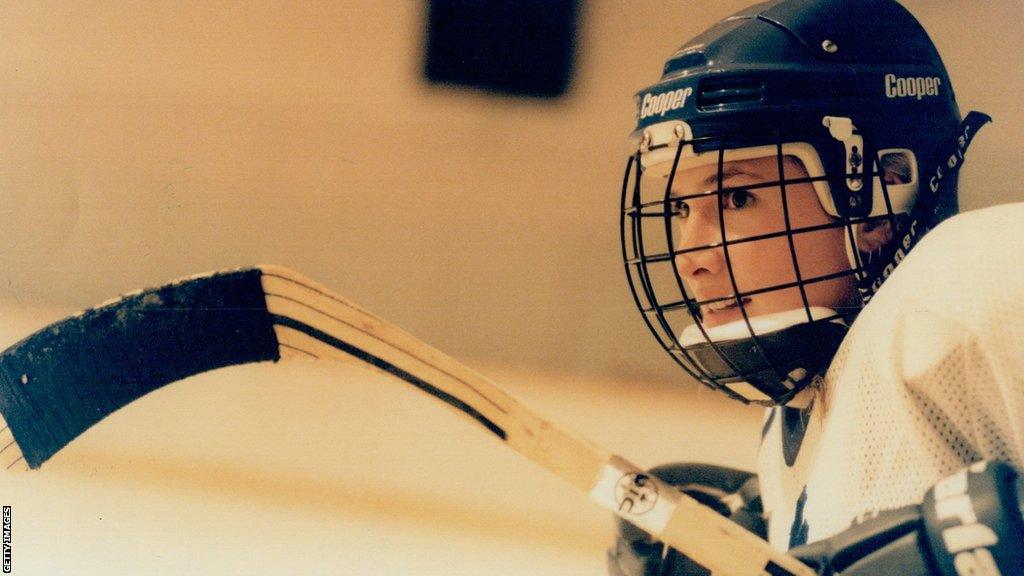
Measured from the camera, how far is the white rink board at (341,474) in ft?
3.47

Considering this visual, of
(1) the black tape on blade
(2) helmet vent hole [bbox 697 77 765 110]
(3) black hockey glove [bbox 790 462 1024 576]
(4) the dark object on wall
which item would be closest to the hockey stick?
(1) the black tape on blade

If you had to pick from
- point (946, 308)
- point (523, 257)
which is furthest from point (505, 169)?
point (946, 308)

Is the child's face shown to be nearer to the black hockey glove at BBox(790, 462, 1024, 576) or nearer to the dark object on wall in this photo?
the black hockey glove at BBox(790, 462, 1024, 576)

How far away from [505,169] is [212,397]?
1.86ft

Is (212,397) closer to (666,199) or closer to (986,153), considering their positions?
(666,199)

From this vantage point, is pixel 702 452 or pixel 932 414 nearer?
pixel 932 414

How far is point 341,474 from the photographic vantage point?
117cm

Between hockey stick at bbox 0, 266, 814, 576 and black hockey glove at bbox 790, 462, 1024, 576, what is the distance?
108 millimetres

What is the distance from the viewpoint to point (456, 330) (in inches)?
46.8

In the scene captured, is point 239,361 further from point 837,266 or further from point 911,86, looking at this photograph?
point 911,86

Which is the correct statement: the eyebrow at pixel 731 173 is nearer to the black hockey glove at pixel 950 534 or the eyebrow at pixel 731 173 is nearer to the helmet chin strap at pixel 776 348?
the helmet chin strap at pixel 776 348

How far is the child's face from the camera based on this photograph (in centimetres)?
74

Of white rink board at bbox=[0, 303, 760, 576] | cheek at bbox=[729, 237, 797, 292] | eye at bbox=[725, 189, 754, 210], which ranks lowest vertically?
white rink board at bbox=[0, 303, 760, 576]

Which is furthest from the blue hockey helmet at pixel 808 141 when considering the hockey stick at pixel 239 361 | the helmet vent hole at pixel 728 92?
the hockey stick at pixel 239 361
